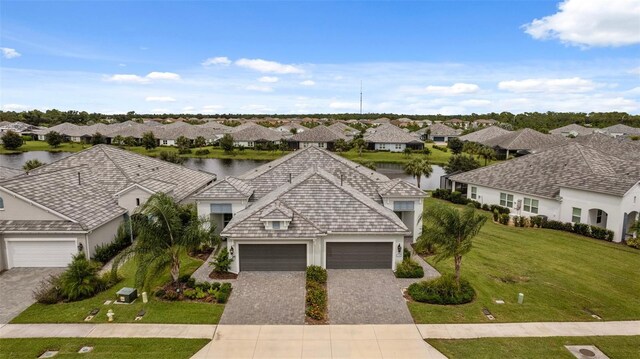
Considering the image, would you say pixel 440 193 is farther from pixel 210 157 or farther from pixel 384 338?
pixel 210 157

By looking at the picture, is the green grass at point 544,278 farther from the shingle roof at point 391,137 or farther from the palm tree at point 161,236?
the shingle roof at point 391,137

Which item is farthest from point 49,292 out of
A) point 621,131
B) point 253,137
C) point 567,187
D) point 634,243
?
point 621,131

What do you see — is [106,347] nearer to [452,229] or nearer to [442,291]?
[442,291]

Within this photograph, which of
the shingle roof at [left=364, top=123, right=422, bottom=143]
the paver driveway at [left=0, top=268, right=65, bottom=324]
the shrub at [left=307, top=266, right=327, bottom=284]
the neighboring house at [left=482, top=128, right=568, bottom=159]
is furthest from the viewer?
the shingle roof at [left=364, top=123, right=422, bottom=143]

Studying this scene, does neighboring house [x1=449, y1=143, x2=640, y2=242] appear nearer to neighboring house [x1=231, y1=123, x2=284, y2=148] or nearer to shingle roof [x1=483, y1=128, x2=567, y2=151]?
shingle roof [x1=483, y1=128, x2=567, y2=151]

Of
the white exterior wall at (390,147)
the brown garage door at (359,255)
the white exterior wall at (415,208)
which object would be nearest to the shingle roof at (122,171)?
the brown garage door at (359,255)

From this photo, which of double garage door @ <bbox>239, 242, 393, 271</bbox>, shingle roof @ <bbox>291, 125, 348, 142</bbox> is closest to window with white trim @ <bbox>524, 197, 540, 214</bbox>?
double garage door @ <bbox>239, 242, 393, 271</bbox>
